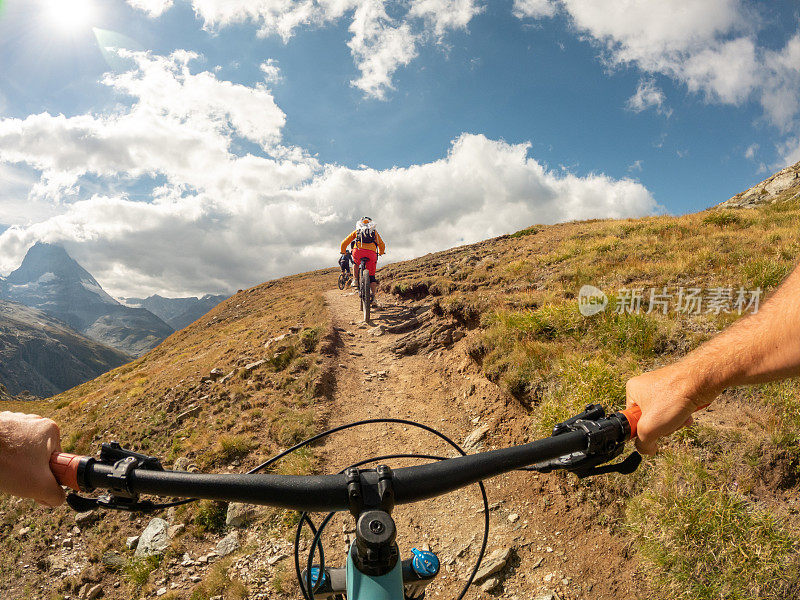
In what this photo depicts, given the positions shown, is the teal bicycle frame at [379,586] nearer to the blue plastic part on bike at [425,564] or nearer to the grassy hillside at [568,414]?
the blue plastic part on bike at [425,564]

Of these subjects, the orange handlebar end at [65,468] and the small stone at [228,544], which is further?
the small stone at [228,544]

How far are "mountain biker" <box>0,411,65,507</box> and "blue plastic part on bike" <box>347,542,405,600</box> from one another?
110 centimetres

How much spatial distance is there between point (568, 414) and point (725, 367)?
4.30m

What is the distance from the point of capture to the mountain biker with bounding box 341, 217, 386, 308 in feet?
54.4

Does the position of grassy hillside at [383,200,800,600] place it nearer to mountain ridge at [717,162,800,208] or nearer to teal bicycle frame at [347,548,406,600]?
teal bicycle frame at [347,548,406,600]

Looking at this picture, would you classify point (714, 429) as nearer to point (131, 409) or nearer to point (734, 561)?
point (734, 561)

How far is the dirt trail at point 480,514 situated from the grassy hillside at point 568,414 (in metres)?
0.20

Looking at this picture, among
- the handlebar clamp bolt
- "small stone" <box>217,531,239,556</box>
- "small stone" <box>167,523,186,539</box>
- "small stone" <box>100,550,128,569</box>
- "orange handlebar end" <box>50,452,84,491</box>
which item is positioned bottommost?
"small stone" <box>100,550,128,569</box>

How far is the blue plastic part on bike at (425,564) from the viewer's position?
1757 millimetres

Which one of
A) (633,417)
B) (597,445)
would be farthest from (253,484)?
(633,417)

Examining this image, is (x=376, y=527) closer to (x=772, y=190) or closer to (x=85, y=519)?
(x=85, y=519)

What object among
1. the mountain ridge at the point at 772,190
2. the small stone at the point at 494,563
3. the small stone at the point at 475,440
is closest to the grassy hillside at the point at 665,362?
the small stone at the point at 475,440

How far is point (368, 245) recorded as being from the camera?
1680cm

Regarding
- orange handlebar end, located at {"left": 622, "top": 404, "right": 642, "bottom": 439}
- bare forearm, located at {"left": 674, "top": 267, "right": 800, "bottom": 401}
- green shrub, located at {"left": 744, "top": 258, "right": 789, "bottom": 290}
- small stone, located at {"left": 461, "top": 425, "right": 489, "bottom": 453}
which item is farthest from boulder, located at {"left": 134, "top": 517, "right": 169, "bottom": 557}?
green shrub, located at {"left": 744, "top": 258, "right": 789, "bottom": 290}
